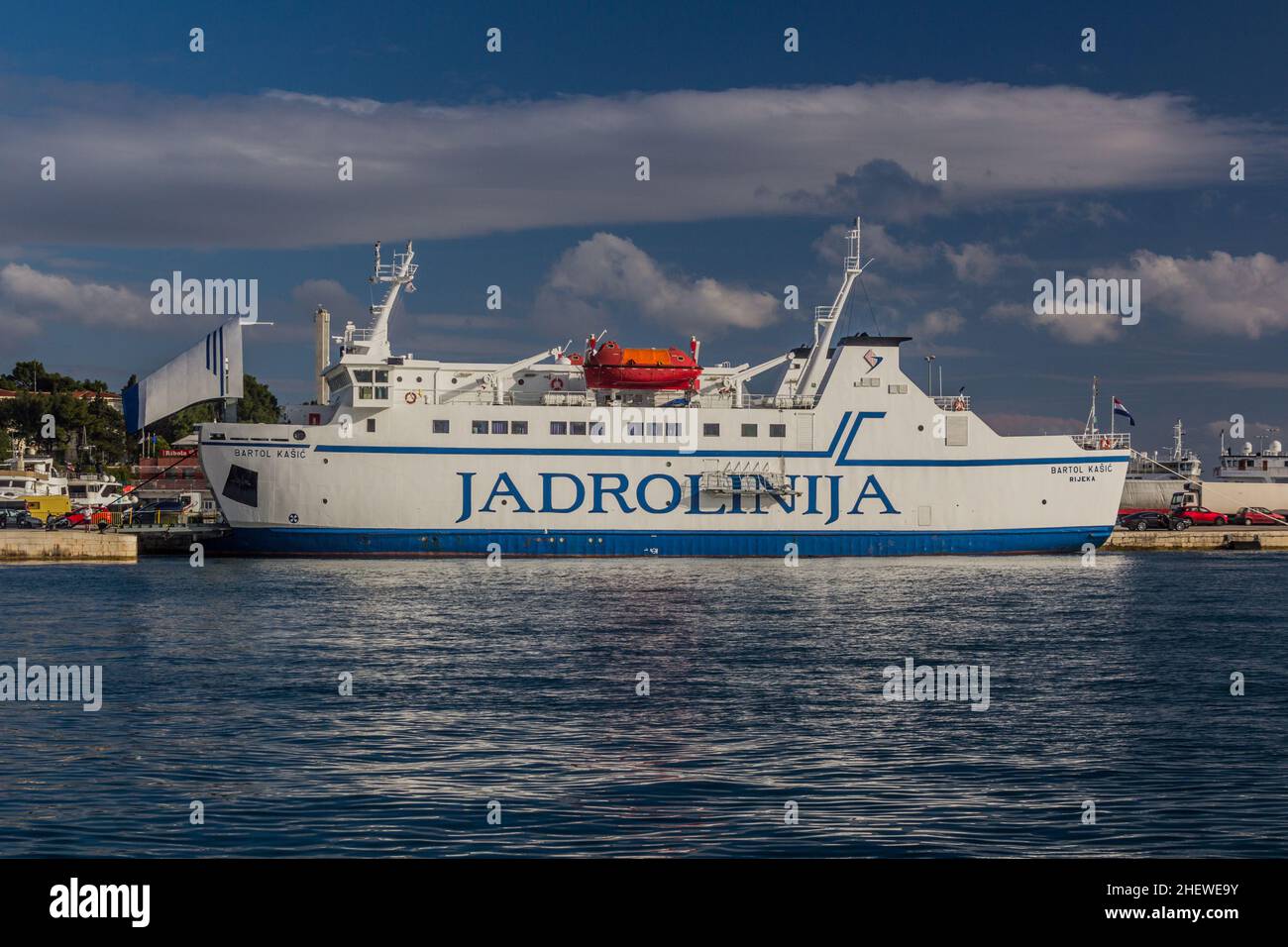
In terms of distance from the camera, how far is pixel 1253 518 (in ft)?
275

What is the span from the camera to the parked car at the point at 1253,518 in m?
79.8

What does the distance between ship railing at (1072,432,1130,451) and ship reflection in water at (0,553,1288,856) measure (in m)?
21.6

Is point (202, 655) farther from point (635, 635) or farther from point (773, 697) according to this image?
point (773, 697)

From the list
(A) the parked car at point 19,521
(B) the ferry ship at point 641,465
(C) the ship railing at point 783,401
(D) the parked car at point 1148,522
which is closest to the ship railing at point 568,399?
(B) the ferry ship at point 641,465

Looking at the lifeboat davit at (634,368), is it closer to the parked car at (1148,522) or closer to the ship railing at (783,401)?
the ship railing at (783,401)

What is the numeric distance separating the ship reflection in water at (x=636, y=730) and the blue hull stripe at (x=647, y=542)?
14.3 metres

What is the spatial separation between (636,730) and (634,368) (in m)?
37.9

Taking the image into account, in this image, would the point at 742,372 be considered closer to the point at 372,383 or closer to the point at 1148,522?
the point at 372,383

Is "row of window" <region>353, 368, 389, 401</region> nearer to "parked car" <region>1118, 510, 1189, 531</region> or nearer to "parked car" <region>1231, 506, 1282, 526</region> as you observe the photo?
"parked car" <region>1118, 510, 1189, 531</region>

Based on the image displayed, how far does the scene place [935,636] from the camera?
27859 mm

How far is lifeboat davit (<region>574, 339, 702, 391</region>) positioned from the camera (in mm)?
53812

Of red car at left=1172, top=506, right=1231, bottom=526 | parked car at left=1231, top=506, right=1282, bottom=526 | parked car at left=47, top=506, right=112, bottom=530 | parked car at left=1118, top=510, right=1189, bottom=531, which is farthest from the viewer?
parked car at left=1231, top=506, right=1282, bottom=526

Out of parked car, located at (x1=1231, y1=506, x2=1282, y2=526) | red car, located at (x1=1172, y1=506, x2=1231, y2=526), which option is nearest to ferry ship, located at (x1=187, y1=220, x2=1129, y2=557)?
red car, located at (x1=1172, y1=506, x2=1231, y2=526)
